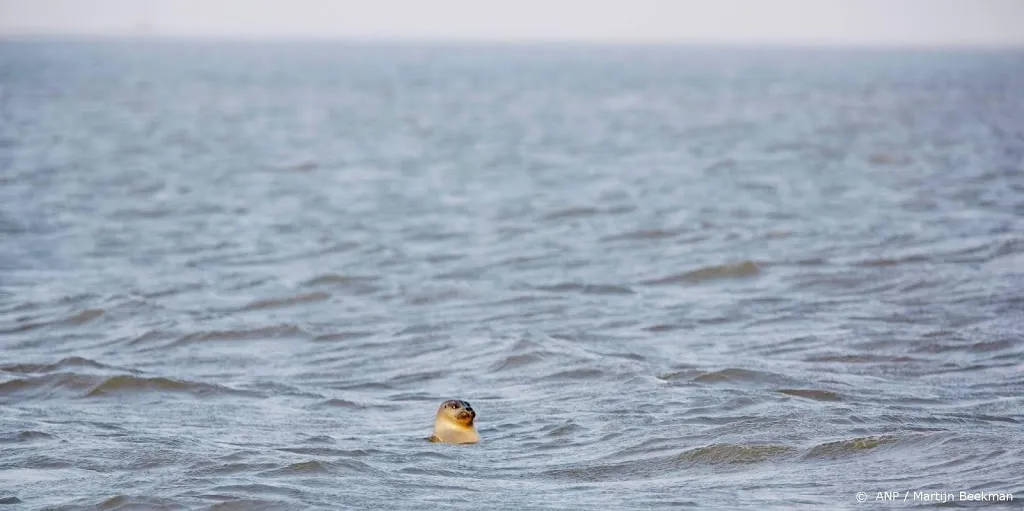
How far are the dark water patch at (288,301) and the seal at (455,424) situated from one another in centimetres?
583

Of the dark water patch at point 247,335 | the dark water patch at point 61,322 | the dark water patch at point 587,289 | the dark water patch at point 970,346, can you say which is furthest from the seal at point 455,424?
the dark water patch at point 587,289

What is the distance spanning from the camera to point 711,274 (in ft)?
52.6

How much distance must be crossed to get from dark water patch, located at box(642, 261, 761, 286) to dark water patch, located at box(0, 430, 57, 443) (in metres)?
8.09

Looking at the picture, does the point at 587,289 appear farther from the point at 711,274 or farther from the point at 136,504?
the point at 136,504

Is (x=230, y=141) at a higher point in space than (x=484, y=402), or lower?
higher

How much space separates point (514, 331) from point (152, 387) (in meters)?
3.70

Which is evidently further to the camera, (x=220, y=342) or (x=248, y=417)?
(x=220, y=342)

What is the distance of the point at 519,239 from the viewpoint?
1942 cm

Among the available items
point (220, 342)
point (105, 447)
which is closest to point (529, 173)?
point (220, 342)

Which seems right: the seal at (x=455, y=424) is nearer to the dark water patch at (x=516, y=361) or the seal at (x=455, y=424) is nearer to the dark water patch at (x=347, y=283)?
the dark water patch at (x=516, y=361)

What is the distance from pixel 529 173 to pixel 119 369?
19.3 meters

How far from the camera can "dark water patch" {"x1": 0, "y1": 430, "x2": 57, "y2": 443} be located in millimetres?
9047

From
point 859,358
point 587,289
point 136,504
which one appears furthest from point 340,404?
point 587,289

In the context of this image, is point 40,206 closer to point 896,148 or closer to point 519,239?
point 519,239
